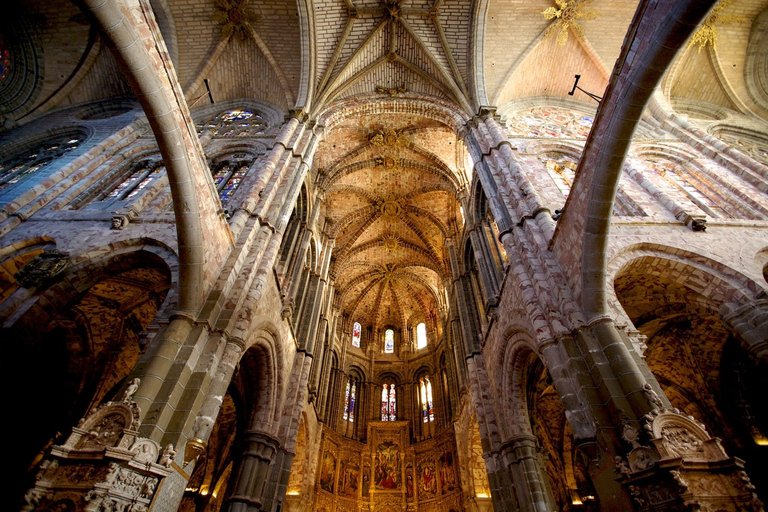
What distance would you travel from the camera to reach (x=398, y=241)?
859 inches

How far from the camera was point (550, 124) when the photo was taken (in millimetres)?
15586

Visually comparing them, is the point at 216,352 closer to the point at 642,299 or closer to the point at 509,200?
the point at 509,200

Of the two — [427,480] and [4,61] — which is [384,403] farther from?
[4,61]

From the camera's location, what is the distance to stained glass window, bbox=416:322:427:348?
78.0 ft

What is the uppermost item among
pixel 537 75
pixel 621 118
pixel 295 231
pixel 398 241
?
pixel 537 75

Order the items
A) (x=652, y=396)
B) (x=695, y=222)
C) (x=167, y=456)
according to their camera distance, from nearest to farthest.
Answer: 1. (x=167, y=456)
2. (x=652, y=396)
3. (x=695, y=222)

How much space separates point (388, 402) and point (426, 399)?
2.19 metres

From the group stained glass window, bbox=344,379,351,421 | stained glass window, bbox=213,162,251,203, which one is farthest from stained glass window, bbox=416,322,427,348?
stained glass window, bbox=213,162,251,203

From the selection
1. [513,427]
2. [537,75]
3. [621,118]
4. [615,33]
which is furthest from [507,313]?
[615,33]

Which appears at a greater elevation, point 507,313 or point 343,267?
point 343,267

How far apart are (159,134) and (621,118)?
7077 millimetres

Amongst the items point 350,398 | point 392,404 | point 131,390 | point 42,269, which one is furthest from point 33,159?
point 392,404

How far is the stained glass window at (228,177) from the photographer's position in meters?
12.0

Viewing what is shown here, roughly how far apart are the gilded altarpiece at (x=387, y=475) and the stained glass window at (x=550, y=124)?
12.9 metres
